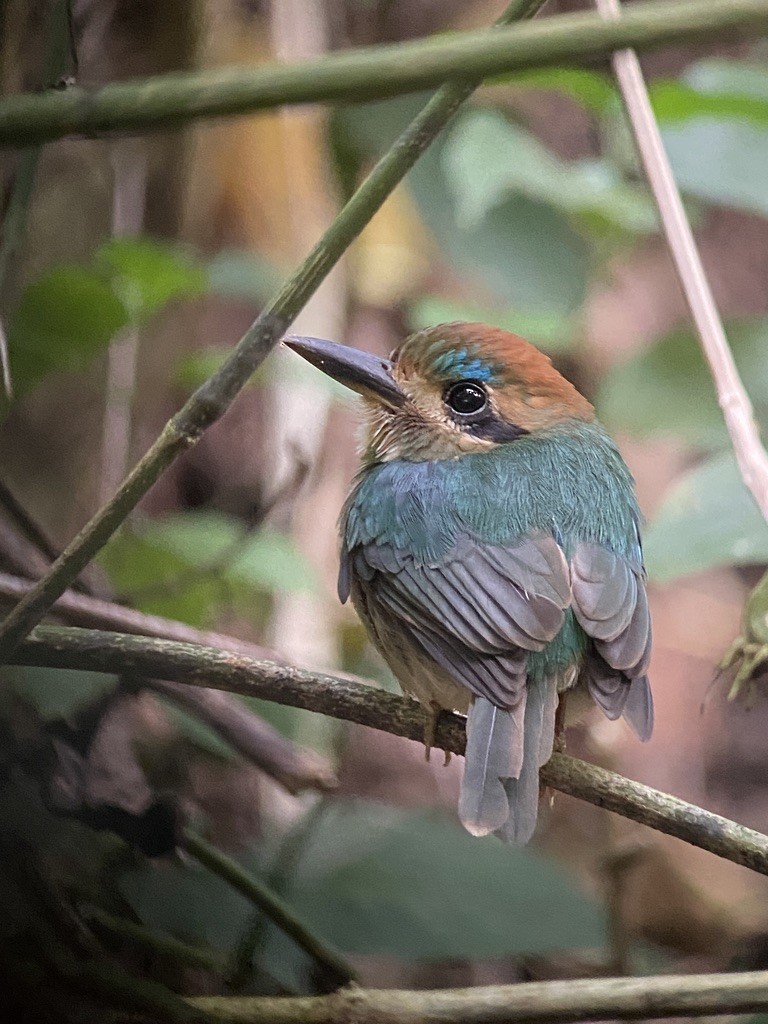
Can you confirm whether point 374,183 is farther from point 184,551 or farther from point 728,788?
point 728,788

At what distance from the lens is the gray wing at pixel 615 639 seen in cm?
176

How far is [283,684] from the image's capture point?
151 cm

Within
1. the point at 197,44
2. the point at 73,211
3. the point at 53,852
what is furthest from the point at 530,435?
the point at 197,44

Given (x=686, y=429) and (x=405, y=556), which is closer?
(x=405, y=556)

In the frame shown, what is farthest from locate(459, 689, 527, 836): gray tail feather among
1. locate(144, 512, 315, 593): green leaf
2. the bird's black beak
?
locate(144, 512, 315, 593): green leaf

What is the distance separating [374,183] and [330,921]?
50.2 inches

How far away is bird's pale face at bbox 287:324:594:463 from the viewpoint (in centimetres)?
216

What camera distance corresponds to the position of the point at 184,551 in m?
2.50

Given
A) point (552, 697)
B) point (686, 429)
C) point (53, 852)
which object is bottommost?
point (53, 852)

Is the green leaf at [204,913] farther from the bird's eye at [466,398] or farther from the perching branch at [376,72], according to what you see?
the perching branch at [376,72]

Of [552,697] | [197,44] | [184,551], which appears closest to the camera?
[552,697]

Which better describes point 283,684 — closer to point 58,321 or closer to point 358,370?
point 358,370

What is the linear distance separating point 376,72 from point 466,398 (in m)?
1.46

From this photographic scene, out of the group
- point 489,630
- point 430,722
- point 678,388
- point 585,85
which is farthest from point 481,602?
point 585,85
